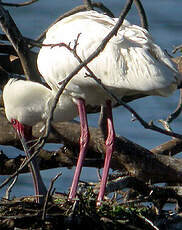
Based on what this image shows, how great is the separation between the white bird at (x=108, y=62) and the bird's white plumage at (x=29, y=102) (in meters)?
0.60

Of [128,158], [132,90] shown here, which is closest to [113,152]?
[128,158]

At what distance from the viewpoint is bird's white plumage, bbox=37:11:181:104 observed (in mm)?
8625

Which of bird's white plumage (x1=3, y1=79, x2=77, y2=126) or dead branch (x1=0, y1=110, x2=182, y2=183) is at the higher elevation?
bird's white plumage (x1=3, y1=79, x2=77, y2=126)

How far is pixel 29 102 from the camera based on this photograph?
10180 mm

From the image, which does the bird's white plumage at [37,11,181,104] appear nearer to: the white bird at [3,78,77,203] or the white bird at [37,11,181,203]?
the white bird at [37,11,181,203]

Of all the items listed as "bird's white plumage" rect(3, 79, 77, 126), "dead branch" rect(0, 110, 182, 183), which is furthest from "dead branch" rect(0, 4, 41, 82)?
"dead branch" rect(0, 110, 182, 183)

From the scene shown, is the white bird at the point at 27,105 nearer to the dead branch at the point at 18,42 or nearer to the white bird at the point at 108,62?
the dead branch at the point at 18,42

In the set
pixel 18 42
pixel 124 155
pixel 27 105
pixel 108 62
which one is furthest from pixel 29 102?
pixel 108 62

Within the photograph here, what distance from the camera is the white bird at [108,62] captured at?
8.63m

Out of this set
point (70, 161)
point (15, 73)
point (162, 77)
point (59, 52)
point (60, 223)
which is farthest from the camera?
point (15, 73)

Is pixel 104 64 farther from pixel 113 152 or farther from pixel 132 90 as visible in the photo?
pixel 113 152

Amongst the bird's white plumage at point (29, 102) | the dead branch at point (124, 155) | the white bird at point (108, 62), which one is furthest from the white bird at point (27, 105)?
the white bird at point (108, 62)

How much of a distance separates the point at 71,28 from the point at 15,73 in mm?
1831

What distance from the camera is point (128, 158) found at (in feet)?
31.0
